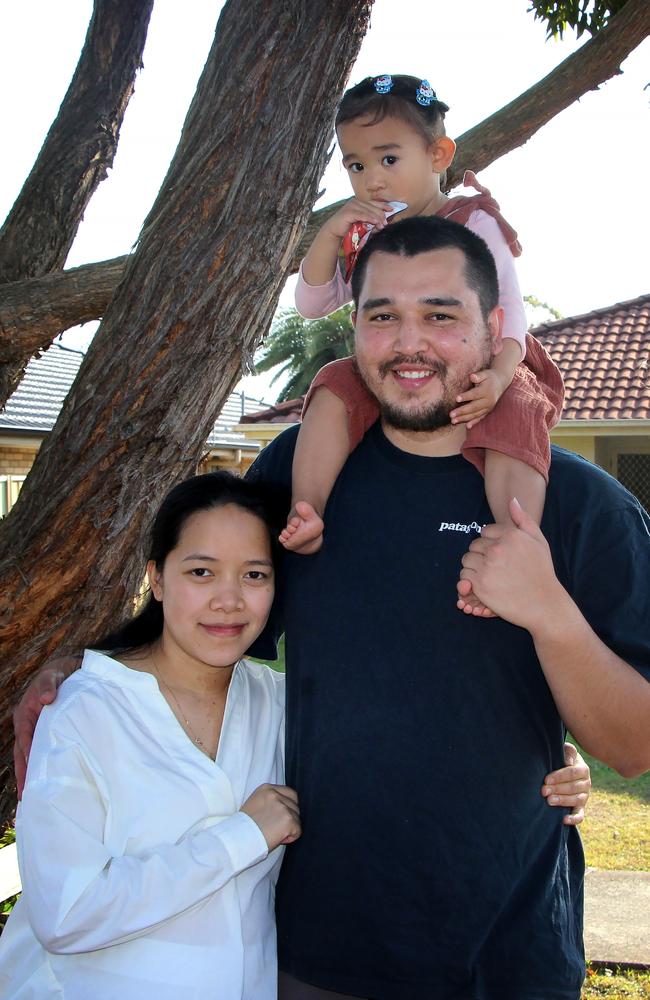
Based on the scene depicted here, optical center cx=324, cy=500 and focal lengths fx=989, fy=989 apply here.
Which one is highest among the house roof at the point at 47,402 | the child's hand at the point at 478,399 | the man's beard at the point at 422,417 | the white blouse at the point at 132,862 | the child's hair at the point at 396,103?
the house roof at the point at 47,402

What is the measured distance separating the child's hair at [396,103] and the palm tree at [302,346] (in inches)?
1137

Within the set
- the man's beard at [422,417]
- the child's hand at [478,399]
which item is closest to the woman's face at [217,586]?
the man's beard at [422,417]

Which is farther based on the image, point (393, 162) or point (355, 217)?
point (393, 162)

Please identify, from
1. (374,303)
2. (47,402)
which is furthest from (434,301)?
(47,402)

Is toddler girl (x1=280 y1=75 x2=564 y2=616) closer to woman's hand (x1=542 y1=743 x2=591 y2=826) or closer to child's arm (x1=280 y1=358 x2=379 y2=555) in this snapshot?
child's arm (x1=280 y1=358 x2=379 y2=555)

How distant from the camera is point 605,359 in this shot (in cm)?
1458

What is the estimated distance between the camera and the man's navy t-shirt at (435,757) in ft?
6.46

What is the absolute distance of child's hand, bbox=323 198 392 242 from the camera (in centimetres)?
269

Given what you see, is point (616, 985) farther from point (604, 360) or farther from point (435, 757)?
point (604, 360)

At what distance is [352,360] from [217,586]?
28.2 inches

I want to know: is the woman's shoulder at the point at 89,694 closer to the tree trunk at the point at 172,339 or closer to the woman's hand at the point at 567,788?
the woman's hand at the point at 567,788

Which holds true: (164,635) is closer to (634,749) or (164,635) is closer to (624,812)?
(634,749)

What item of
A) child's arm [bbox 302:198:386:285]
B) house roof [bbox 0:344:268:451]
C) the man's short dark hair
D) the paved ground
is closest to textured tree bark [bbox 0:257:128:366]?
child's arm [bbox 302:198:386:285]

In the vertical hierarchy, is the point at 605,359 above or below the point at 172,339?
above
